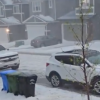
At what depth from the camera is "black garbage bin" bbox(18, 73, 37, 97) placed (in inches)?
457

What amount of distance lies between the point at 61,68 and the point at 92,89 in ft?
6.41

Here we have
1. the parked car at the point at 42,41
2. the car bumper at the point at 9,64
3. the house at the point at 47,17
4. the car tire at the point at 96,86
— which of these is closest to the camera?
the car tire at the point at 96,86

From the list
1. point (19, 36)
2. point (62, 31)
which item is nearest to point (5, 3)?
point (19, 36)

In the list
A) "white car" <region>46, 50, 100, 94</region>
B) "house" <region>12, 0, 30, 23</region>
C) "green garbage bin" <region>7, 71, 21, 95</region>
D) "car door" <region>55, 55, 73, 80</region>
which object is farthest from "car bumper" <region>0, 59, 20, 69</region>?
"house" <region>12, 0, 30, 23</region>

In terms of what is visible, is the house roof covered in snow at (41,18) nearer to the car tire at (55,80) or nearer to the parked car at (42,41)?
the parked car at (42,41)

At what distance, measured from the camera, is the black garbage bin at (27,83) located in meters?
11.6

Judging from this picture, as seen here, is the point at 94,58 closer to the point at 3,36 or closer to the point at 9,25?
the point at 9,25

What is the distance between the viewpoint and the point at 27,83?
1163 centimetres

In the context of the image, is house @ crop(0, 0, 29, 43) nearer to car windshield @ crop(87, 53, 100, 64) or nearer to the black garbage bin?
car windshield @ crop(87, 53, 100, 64)

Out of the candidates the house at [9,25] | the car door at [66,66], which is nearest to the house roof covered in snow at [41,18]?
the house at [9,25]

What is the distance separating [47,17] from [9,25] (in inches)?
221

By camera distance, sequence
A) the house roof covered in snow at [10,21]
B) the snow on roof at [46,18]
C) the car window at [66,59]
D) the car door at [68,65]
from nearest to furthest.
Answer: the car door at [68,65]
the car window at [66,59]
the snow on roof at [46,18]
the house roof covered in snow at [10,21]

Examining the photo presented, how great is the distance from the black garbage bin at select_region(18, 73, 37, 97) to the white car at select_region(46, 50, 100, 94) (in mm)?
1385

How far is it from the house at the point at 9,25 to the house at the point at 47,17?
107 inches
